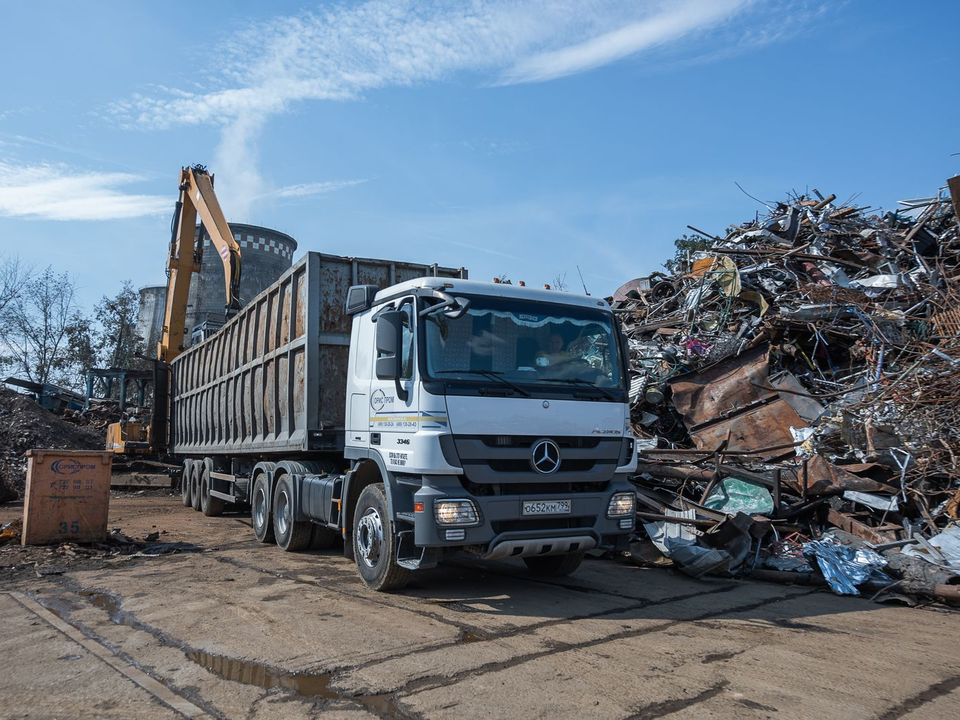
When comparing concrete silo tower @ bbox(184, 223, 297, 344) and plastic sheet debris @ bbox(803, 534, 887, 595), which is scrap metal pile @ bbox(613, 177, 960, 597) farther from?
concrete silo tower @ bbox(184, 223, 297, 344)

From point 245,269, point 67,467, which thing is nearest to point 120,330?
point 245,269

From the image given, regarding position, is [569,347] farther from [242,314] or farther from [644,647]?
[242,314]

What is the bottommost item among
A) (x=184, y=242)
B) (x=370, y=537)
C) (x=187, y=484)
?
(x=187, y=484)

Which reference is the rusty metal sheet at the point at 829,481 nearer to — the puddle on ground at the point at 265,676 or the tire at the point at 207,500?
the puddle on ground at the point at 265,676

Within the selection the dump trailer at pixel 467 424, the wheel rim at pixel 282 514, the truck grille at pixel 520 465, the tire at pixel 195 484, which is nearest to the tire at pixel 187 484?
the tire at pixel 195 484

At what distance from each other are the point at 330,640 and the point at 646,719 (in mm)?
2317

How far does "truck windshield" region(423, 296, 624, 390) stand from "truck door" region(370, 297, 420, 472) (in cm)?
18

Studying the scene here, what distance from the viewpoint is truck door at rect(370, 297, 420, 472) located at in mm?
5949

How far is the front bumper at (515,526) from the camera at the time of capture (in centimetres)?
568

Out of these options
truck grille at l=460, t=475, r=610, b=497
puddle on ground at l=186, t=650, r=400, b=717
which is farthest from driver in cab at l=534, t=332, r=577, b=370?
puddle on ground at l=186, t=650, r=400, b=717

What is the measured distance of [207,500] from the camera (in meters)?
13.3

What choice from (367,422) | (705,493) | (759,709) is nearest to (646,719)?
(759,709)

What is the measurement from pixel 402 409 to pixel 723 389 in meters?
6.33

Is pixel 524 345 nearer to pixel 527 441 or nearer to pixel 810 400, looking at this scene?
pixel 527 441
